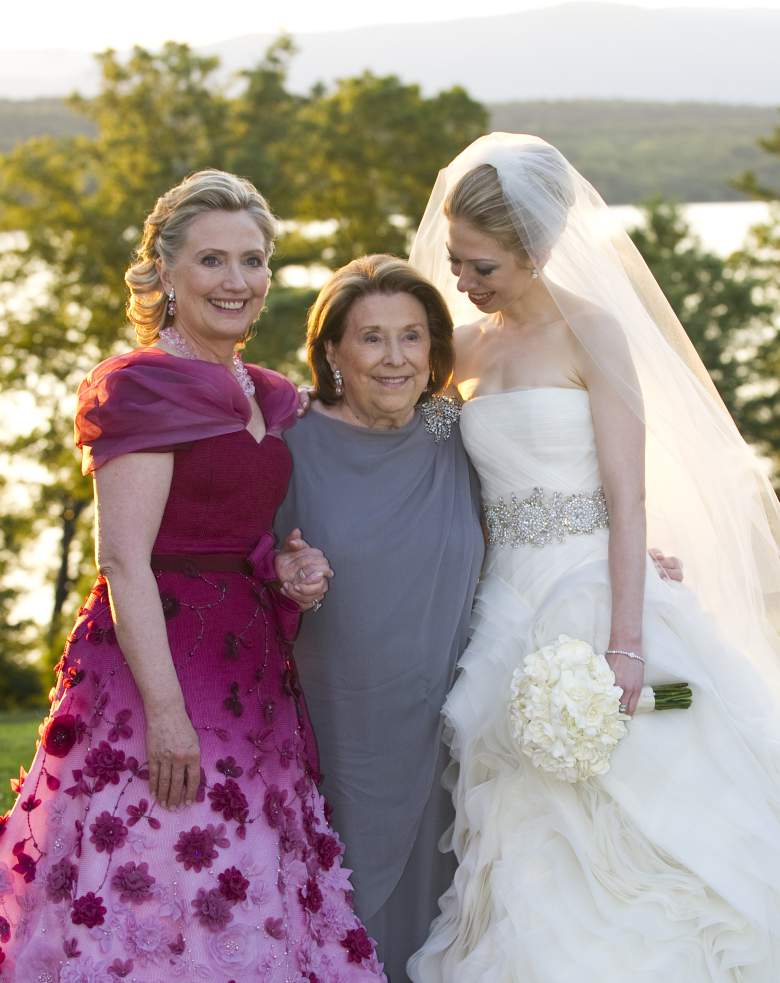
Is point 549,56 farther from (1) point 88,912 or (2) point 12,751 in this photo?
(1) point 88,912

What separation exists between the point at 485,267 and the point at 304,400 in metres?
0.74

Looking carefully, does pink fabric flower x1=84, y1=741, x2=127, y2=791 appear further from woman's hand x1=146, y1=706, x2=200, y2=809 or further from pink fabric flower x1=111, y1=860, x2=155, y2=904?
pink fabric flower x1=111, y1=860, x2=155, y2=904

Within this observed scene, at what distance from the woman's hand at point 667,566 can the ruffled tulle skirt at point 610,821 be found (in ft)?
0.20

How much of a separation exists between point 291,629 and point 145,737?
2.04ft

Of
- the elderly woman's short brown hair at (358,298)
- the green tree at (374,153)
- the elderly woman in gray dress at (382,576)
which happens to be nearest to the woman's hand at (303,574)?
the elderly woman in gray dress at (382,576)

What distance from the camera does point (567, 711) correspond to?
378 cm

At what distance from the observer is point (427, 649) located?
4.20 metres

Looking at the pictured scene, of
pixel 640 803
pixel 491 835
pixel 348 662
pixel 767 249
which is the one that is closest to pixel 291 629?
pixel 348 662

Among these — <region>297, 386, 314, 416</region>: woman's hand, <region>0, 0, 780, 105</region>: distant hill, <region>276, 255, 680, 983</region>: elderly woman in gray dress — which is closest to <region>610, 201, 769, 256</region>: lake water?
<region>0, 0, 780, 105</region>: distant hill

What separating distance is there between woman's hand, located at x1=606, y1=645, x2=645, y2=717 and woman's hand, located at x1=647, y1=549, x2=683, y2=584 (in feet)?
1.45

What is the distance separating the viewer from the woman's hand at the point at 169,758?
3.48m

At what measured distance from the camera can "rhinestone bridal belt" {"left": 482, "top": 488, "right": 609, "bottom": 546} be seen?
4.26m

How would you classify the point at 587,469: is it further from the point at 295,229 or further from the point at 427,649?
the point at 295,229

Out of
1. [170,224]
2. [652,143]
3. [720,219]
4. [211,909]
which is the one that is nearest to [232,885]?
[211,909]
